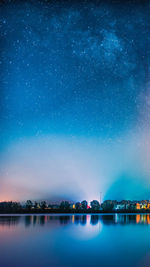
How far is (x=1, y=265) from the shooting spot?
7.56 m

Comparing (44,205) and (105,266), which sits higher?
(105,266)

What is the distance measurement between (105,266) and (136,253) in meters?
2.73

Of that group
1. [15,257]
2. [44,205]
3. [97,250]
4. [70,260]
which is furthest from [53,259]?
[44,205]

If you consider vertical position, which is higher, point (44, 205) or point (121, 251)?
point (121, 251)

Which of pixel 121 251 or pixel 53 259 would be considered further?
pixel 121 251

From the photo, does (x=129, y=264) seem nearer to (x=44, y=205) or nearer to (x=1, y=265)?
(x=1, y=265)

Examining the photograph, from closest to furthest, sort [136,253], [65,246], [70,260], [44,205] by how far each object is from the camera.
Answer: [70,260] < [136,253] < [65,246] < [44,205]

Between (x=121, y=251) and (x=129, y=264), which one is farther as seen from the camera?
(x=121, y=251)

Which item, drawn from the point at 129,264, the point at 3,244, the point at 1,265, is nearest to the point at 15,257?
the point at 1,265

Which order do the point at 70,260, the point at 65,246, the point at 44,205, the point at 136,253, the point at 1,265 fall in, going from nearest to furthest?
the point at 1,265
the point at 70,260
the point at 136,253
the point at 65,246
the point at 44,205

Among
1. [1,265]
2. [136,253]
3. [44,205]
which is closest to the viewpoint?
[1,265]

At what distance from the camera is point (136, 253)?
9812 millimetres

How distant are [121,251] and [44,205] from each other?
107 meters

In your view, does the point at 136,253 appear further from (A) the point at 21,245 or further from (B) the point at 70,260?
(A) the point at 21,245
